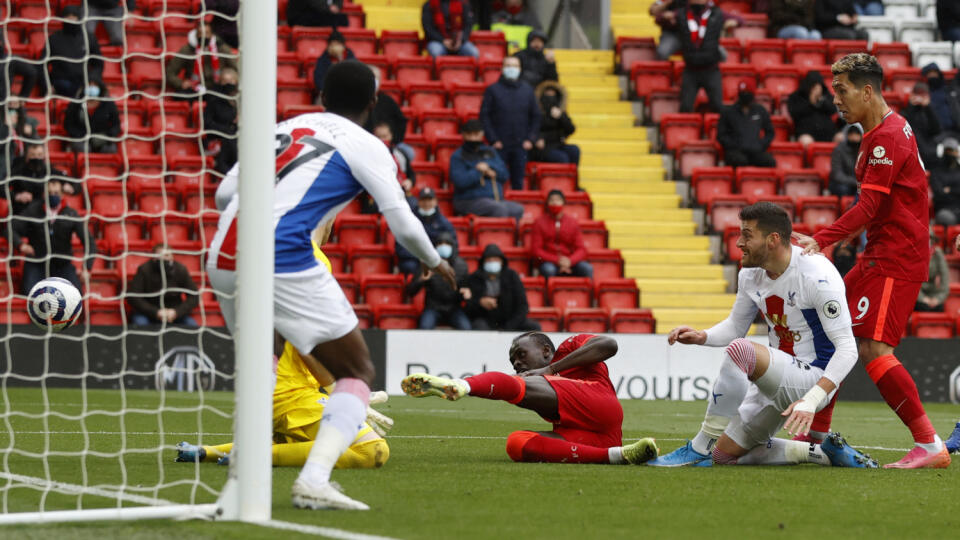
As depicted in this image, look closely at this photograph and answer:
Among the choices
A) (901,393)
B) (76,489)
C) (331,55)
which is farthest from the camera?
(331,55)

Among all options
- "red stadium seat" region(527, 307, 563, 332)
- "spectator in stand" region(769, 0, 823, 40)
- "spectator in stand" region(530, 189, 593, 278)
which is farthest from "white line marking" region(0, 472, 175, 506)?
"spectator in stand" region(769, 0, 823, 40)

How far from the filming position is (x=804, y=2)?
21.1 m

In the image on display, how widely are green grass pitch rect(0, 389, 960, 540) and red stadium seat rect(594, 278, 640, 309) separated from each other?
767cm

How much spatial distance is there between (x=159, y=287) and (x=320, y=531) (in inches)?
426

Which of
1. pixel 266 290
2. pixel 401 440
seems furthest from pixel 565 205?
pixel 266 290

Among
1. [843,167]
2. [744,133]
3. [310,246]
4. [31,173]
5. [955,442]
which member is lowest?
[955,442]

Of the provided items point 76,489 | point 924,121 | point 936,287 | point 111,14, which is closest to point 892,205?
point 76,489

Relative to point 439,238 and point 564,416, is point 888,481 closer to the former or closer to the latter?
point 564,416

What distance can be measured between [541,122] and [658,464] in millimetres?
11675

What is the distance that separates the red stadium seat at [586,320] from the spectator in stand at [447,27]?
17.2 feet

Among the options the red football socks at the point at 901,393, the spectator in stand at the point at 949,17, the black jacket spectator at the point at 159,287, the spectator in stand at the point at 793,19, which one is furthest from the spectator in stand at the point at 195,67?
the spectator in stand at the point at 949,17

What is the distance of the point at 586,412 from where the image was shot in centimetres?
706

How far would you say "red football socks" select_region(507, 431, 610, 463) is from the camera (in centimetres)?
703

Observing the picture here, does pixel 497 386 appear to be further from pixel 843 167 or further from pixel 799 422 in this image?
pixel 843 167
